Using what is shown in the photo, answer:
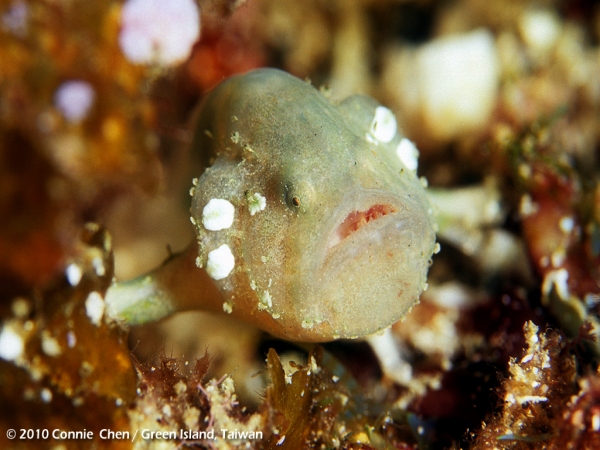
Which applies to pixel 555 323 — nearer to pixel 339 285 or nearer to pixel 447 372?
pixel 447 372

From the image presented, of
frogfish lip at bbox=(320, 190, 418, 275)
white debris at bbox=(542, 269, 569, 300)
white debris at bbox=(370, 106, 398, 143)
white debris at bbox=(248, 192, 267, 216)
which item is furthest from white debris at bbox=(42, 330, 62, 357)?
white debris at bbox=(542, 269, 569, 300)

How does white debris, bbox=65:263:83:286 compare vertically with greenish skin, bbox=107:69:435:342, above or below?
below

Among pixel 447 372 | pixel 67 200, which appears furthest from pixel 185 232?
pixel 447 372

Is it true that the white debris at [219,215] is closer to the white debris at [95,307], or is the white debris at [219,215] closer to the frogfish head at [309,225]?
the frogfish head at [309,225]

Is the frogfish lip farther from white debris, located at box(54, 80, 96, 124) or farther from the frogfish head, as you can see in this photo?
white debris, located at box(54, 80, 96, 124)

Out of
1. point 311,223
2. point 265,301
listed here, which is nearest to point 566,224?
point 311,223
